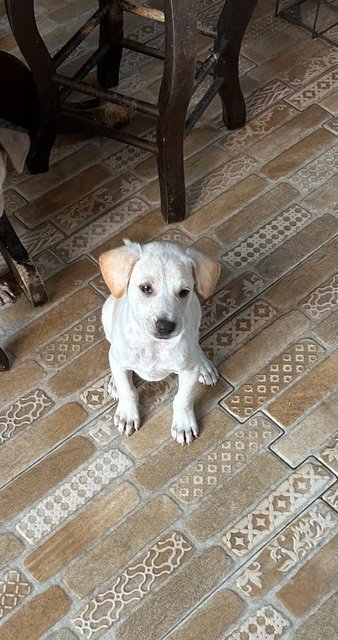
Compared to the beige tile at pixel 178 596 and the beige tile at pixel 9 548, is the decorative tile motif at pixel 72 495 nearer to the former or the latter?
the beige tile at pixel 9 548

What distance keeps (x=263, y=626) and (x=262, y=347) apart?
0.68 metres

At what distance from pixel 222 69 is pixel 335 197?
1.63 ft

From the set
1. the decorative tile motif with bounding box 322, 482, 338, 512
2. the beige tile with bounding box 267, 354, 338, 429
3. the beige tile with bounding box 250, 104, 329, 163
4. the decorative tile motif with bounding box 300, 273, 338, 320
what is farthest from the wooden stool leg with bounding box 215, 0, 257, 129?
the decorative tile motif with bounding box 322, 482, 338, 512

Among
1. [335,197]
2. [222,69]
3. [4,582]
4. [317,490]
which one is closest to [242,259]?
[335,197]

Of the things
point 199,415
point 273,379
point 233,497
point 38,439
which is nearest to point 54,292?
point 38,439

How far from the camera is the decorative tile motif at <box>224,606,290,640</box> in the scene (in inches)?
57.5

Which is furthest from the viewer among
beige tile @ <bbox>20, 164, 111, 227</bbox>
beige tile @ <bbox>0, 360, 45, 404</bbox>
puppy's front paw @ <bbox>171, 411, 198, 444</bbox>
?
beige tile @ <bbox>20, 164, 111, 227</bbox>

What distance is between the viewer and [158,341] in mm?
1438

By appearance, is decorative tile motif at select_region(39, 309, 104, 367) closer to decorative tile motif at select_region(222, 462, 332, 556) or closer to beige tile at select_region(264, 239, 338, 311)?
beige tile at select_region(264, 239, 338, 311)

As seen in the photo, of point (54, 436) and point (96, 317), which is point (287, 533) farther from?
point (96, 317)

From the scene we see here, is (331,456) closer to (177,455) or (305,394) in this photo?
(305,394)

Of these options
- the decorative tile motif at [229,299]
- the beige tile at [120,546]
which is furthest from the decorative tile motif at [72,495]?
the decorative tile motif at [229,299]

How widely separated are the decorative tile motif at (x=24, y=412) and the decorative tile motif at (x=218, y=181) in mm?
723

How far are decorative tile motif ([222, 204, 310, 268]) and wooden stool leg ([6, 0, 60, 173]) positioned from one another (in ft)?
2.10
